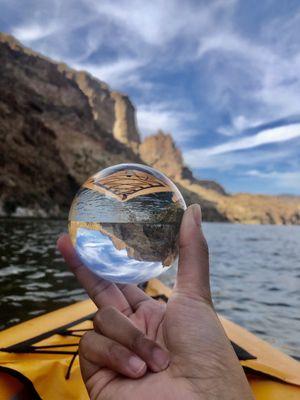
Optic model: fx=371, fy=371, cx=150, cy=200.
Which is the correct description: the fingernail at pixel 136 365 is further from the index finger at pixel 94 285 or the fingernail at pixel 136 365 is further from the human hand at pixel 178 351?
the index finger at pixel 94 285

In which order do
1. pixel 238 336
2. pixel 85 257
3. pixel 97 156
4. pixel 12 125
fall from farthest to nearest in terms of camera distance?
pixel 97 156, pixel 12 125, pixel 238 336, pixel 85 257

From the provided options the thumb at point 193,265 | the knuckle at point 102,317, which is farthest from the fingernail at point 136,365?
the thumb at point 193,265

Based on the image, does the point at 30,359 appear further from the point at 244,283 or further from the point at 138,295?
the point at 244,283

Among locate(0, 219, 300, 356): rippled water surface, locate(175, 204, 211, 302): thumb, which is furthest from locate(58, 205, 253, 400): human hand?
locate(0, 219, 300, 356): rippled water surface

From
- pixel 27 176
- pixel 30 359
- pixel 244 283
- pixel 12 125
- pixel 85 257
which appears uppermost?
pixel 12 125

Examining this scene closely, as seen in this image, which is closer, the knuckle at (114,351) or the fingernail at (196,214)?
the knuckle at (114,351)

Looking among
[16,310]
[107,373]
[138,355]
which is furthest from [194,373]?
[16,310]

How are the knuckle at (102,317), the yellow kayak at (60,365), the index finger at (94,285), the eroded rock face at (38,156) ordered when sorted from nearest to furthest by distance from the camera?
the knuckle at (102,317) → the index finger at (94,285) → the yellow kayak at (60,365) → the eroded rock face at (38,156)
